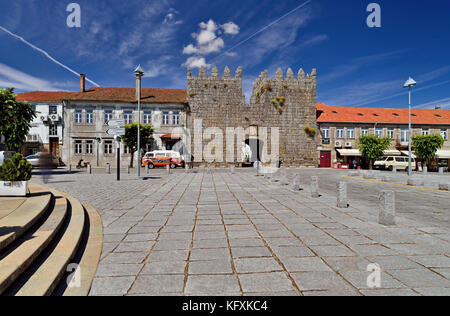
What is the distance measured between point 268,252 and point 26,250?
10.2 ft

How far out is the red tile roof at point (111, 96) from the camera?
28.0 meters

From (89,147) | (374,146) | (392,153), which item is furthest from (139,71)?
(392,153)

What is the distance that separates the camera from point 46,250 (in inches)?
124

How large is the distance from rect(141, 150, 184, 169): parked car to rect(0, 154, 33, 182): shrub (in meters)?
18.7

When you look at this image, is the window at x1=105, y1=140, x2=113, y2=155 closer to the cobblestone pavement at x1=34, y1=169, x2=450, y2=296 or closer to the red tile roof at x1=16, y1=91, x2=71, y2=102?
the red tile roof at x1=16, y1=91, x2=71, y2=102

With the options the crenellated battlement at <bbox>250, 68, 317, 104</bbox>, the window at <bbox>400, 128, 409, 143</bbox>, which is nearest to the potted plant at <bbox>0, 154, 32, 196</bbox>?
the crenellated battlement at <bbox>250, 68, 317, 104</bbox>

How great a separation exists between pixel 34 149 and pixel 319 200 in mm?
33918

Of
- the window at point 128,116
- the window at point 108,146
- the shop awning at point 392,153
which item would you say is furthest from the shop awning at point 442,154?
the window at point 108,146

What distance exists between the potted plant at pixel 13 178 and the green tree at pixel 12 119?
430 inches

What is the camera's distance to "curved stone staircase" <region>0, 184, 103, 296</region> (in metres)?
2.26

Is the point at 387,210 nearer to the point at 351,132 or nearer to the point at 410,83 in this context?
the point at 410,83

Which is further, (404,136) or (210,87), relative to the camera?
(404,136)
